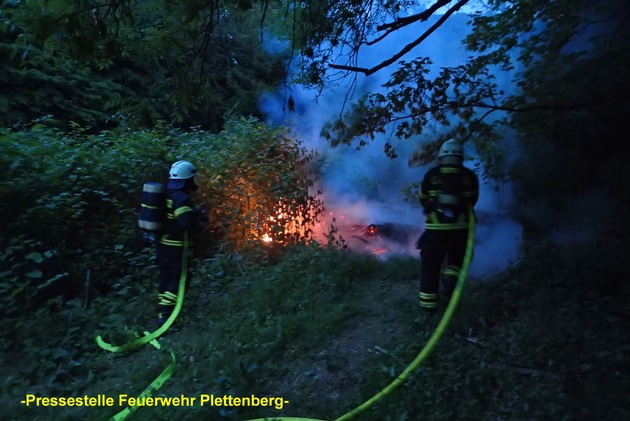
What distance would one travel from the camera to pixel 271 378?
405 cm

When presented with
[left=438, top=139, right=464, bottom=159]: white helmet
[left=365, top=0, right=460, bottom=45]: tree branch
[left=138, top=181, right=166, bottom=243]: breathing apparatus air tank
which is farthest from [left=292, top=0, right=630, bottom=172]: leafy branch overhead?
[left=138, top=181, right=166, bottom=243]: breathing apparatus air tank

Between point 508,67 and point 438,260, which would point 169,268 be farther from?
point 508,67

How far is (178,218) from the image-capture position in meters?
5.63

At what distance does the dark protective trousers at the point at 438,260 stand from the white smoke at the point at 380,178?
157 centimetres

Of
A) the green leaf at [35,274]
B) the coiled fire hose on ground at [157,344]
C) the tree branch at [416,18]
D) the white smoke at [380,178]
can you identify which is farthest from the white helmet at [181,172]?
the tree branch at [416,18]

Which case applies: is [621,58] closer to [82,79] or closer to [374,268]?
[374,268]

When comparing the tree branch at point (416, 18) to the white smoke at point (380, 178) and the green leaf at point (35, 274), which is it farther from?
the green leaf at point (35, 274)

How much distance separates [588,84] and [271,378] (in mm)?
4958

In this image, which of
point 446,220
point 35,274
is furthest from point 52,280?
point 446,220

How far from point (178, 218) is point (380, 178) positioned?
723 centimetres

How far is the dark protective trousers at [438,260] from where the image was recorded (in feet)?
15.8

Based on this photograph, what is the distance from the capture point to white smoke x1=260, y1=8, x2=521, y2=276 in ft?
25.5

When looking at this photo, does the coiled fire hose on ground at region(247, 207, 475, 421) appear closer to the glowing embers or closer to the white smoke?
the white smoke

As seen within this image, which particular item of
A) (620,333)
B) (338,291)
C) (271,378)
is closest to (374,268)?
(338,291)
